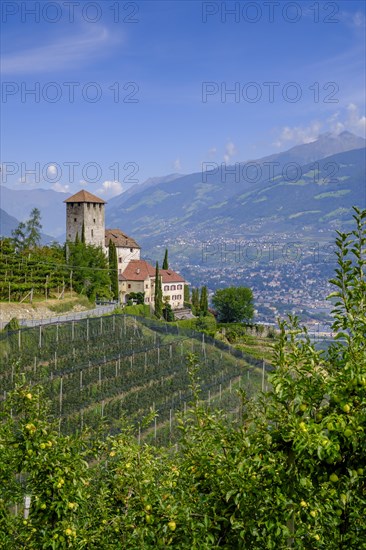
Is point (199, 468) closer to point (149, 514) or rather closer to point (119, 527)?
point (149, 514)

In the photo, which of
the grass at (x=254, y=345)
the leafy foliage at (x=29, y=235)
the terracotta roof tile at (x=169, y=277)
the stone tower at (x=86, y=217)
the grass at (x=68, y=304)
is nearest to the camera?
the grass at (x=68, y=304)

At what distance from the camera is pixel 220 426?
664 cm

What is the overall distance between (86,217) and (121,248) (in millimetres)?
8197

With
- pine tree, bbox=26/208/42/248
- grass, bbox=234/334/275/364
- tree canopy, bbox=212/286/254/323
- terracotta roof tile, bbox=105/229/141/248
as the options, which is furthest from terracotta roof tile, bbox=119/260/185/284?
grass, bbox=234/334/275/364

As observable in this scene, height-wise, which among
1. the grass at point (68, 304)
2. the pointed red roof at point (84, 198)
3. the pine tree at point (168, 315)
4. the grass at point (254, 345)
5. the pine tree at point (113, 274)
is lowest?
the grass at point (254, 345)

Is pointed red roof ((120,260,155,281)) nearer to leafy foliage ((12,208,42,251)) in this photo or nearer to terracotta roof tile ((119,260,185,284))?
terracotta roof tile ((119,260,185,284))

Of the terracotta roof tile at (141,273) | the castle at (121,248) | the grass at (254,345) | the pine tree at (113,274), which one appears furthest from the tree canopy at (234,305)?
the pine tree at (113,274)

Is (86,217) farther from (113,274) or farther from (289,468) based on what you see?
(289,468)

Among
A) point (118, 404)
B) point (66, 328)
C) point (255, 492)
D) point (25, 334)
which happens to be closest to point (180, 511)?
point (255, 492)

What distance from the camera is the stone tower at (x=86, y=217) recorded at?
248 feet

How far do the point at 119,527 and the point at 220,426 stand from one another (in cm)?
235

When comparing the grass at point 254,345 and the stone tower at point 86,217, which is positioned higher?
the stone tower at point 86,217

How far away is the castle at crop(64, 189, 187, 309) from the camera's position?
7600 cm

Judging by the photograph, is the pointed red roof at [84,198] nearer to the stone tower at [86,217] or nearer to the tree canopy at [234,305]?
the stone tower at [86,217]
